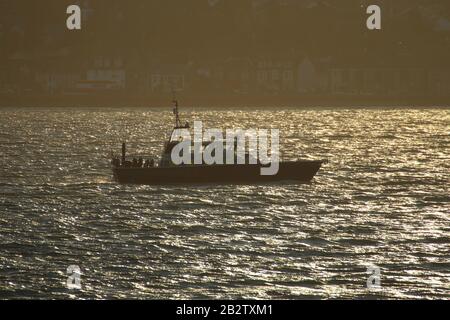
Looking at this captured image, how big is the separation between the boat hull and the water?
2.71ft

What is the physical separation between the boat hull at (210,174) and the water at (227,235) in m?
0.82

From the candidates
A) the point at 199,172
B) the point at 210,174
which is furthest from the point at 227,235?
the point at 210,174

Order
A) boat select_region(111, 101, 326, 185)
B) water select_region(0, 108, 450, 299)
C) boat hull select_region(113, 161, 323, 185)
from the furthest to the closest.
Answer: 1. boat hull select_region(113, 161, 323, 185)
2. boat select_region(111, 101, 326, 185)
3. water select_region(0, 108, 450, 299)

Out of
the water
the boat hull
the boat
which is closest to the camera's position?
the water

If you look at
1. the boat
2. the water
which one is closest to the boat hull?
the boat

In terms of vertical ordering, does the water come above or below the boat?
below

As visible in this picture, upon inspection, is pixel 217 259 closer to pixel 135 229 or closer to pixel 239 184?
pixel 135 229

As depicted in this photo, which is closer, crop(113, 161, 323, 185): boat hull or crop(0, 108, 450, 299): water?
crop(0, 108, 450, 299): water

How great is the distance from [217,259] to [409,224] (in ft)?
48.0

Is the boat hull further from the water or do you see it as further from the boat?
the water

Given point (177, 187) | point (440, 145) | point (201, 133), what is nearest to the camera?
point (177, 187)

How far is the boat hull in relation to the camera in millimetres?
86438

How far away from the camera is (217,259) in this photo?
58.2 meters
